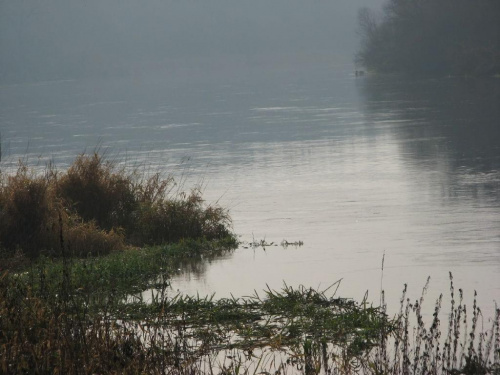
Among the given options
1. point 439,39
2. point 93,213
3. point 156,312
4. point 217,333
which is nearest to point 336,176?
point 93,213

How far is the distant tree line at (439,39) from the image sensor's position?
89.8m

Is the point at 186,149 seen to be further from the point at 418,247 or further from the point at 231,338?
the point at 231,338

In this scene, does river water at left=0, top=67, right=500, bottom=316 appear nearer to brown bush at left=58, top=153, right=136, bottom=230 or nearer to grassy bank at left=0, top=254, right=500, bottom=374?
grassy bank at left=0, top=254, right=500, bottom=374

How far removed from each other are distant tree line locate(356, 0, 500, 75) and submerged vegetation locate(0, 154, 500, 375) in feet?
231

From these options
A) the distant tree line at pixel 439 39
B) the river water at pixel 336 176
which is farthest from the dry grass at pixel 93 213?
the distant tree line at pixel 439 39

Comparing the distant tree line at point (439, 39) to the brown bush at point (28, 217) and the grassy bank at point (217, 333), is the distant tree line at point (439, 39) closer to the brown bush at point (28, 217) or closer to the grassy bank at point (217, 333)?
the brown bush at point (28, 217)

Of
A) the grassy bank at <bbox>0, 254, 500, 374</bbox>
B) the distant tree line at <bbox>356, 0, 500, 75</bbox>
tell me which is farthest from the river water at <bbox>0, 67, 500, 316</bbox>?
the distant tree line at <bbox>356, 0, 500, 75</bbox>

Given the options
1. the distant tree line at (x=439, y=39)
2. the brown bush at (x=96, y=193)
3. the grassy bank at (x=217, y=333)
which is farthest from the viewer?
the distant tree line at (x=439, y=39)

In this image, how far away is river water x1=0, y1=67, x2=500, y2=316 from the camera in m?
13.8

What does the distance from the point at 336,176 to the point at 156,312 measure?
53.7 feet

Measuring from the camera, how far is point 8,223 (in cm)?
1530

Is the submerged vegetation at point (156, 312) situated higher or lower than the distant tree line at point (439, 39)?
lower

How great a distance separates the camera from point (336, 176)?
86.8 feet

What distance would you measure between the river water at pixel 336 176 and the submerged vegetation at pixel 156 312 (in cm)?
87
